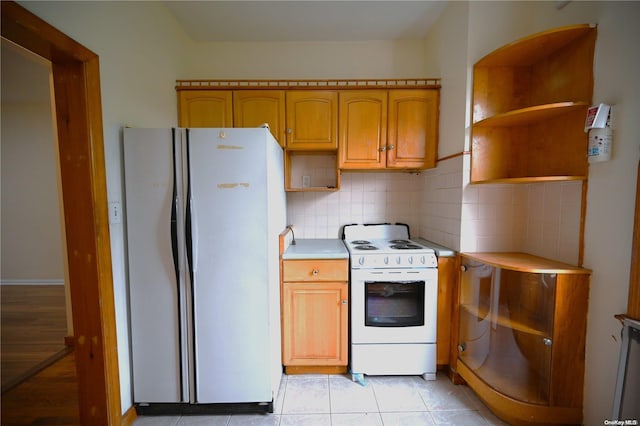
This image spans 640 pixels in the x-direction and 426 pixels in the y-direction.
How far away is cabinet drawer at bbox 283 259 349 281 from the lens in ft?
5.87

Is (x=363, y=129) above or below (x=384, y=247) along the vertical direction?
above

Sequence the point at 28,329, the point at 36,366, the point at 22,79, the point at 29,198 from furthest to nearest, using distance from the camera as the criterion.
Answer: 1. the point at 29,198
2. the point at 22,79
3. the point at 28,329
4. the point at 36,366

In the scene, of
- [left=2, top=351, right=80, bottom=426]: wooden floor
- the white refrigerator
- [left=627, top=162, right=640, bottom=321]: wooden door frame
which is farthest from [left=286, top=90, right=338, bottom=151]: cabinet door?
[left=2, top=351, right=80, bottom=426]: wooden floor

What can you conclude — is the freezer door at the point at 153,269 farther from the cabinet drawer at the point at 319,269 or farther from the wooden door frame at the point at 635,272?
the wooden door frame at the point at 635,272

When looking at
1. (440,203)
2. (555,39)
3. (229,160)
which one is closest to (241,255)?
(229,160)

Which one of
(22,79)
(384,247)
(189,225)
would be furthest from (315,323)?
(22,79)

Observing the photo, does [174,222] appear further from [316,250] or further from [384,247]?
[384,247]

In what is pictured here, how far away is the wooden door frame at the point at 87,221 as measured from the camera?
1.20 m

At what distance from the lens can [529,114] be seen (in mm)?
1462

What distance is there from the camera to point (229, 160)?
4.60 feet

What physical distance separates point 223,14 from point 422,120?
73.5 inches

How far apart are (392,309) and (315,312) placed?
22.7 inches

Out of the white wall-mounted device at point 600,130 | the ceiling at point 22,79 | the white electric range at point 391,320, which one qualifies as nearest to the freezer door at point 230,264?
the white electric range at point 391,320

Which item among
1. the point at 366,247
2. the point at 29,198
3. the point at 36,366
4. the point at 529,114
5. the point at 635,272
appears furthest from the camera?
the point at 29,198
